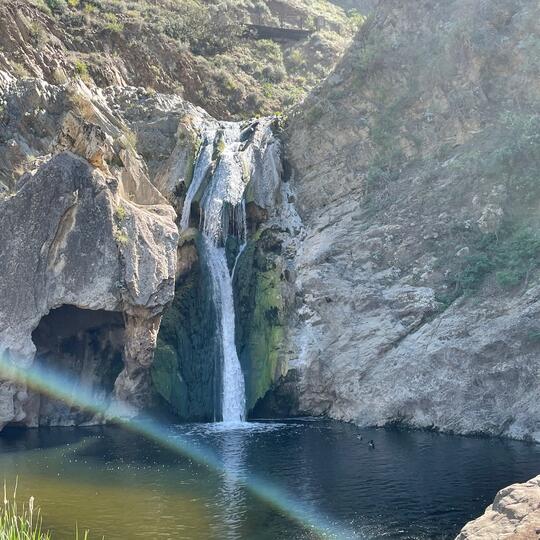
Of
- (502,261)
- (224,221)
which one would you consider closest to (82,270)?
(224,221)

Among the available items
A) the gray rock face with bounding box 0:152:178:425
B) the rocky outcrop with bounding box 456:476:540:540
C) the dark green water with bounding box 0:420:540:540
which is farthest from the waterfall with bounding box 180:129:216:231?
the rocky outcrop with bounding box 456:476:540:540

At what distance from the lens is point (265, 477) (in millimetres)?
26734

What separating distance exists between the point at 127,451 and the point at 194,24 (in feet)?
194

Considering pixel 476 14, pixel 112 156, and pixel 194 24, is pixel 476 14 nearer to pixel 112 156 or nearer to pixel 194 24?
pixel 112 156

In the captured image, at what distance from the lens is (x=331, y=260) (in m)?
44.0

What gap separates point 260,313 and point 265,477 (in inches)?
720

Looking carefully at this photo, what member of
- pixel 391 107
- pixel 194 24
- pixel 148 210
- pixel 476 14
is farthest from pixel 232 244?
pixel 194 24

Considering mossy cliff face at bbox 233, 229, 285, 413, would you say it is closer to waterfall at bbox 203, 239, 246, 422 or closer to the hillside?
waterfall at bbox 203, 239, 246, 422

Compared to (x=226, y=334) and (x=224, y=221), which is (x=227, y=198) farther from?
(x=226, y=334)

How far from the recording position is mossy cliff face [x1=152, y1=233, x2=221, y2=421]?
4116cm

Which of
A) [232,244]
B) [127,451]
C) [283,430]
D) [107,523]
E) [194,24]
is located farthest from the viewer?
[194,24]

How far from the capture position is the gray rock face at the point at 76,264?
121ft

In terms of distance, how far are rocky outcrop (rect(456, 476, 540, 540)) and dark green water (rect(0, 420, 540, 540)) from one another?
4440mm

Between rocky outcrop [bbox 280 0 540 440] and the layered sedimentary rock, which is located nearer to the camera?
rocky outcrop [bbox 280 0 540 440]
